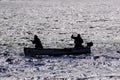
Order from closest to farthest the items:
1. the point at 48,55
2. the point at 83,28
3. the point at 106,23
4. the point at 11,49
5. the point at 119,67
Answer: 1. the point at 119,67
2. the point at 48,55
3. the point at 11,49
4. the point at 83,28
5. the point at 106,23

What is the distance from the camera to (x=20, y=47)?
22.0 m

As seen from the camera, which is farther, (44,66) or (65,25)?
(65,25)

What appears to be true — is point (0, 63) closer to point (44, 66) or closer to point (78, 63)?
point (44, 66)

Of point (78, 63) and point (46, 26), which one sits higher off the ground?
point (46, 26)

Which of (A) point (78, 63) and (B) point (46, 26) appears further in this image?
(B) point (46, 26)

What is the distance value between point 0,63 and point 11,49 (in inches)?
132

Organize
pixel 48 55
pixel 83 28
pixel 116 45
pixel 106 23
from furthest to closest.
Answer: pixel 106 23, pixel 83 28, pixel 116 45, pixel 48 55

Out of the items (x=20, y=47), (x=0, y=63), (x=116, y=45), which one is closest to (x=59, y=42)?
(x=20, y=47)

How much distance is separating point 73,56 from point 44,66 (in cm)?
318

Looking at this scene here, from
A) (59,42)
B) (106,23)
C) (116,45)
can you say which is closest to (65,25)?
(106,23)

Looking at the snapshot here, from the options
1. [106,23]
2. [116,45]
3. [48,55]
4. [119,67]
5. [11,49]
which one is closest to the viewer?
[119,67]

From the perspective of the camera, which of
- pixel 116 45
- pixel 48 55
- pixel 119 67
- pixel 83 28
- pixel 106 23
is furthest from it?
pixel 106 23

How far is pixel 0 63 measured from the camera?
18.1 m

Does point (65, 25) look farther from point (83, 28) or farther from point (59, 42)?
point (59, 42)
